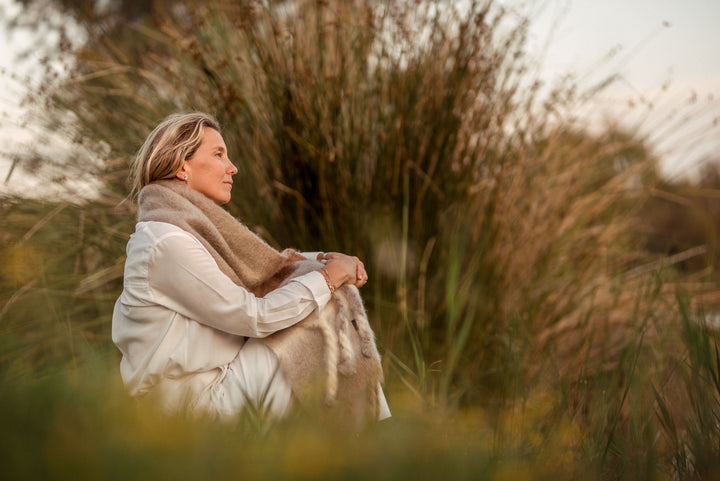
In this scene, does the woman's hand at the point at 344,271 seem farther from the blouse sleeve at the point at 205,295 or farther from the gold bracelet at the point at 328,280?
the blouse sleeve at the point at 205,295

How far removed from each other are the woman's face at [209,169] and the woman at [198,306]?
35 millimetres

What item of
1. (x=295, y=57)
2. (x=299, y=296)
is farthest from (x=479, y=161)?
(x=299, y=296)

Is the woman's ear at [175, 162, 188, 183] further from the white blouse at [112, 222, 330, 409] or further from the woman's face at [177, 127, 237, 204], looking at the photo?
the white blouse at [112, 222, 330, 409]

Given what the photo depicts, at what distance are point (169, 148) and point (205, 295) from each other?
18.2 inches

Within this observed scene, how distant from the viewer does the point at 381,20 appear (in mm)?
3078

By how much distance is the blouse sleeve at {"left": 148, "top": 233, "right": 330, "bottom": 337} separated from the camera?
65.1 inches

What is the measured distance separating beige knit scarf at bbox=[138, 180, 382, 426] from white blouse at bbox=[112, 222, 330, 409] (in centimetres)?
6

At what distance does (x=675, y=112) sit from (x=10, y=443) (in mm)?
3397

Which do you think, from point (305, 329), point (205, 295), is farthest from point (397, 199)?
point (205, 295)

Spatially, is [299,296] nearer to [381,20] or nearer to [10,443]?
[10,443]

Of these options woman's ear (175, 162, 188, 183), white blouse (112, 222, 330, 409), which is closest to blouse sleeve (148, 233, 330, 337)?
white blouse (112, 222, 330, 409)

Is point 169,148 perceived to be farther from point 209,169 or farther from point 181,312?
point 181,312

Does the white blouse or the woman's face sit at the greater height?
the woman's face

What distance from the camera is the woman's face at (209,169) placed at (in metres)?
1.93
